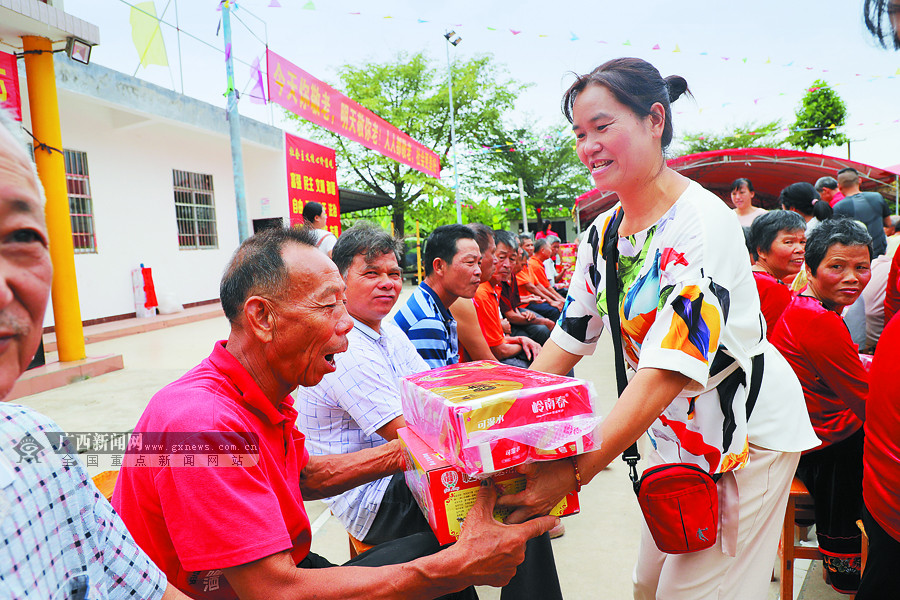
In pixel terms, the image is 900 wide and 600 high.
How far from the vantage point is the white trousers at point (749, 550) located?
4.83 feet

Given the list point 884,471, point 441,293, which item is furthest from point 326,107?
point 884,471

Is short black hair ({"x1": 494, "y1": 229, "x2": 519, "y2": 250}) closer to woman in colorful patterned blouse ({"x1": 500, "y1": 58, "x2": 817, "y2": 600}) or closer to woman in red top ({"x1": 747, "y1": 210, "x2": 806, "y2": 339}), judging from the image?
woman in red top ({"x1": 747, "y1": 210, "x2": 806, "y2": 339})

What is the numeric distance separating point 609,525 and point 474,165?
2479 cm

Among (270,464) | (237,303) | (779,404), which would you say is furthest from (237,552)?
(779,404)

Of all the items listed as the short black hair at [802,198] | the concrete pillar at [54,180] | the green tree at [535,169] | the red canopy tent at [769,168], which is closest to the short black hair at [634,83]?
the short black hair at [802,198]

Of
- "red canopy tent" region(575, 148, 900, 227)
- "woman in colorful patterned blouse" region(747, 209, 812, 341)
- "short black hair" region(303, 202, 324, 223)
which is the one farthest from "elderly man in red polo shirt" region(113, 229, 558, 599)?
"red canopy tent" region(575, 148, 900, 227)

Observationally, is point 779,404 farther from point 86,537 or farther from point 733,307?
point 86,537

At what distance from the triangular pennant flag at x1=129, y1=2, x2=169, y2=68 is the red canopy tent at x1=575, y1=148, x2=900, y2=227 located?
9.69 metres

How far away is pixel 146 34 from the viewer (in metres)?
6.74

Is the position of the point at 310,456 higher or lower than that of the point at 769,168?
lower

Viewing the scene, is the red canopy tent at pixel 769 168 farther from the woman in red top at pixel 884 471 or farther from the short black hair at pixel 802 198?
the woman in red top at pixel 884 471

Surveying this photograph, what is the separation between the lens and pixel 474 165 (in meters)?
26.5

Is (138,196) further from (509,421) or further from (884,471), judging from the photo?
(884,471)

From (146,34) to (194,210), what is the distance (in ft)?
17.2
